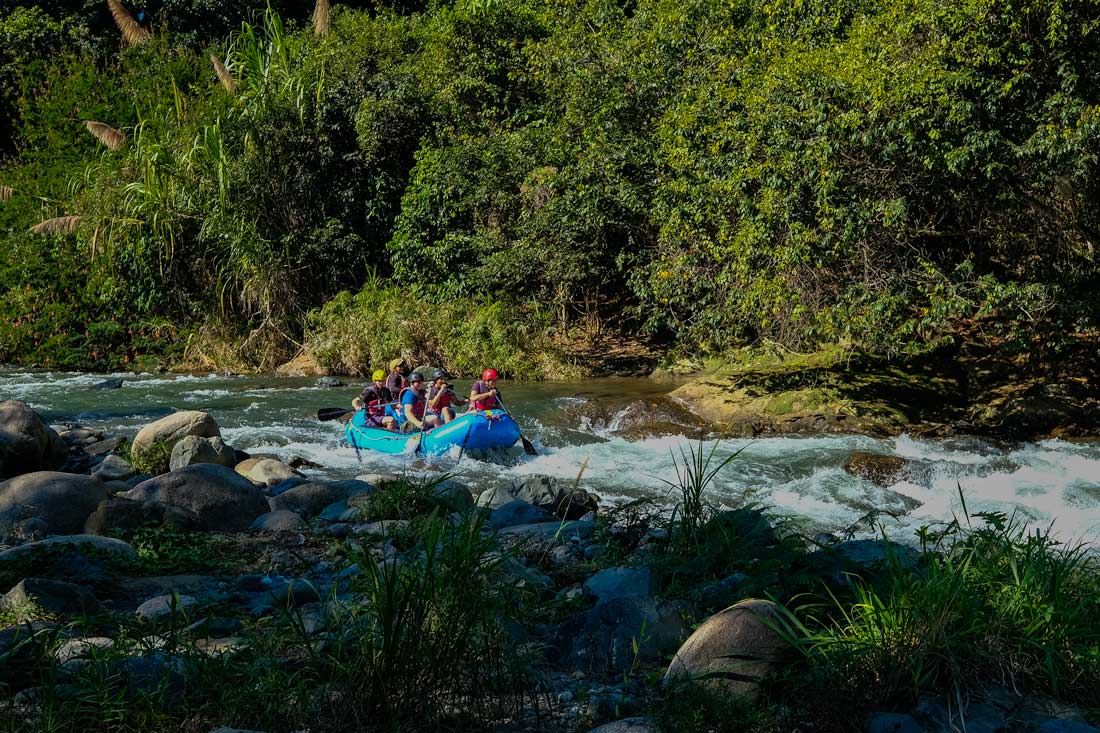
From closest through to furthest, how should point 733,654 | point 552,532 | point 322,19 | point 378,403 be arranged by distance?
point 733,654 → point 552,532 → point 378,403 → point 322,19

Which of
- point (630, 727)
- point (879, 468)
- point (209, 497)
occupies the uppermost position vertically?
point (630, 727)

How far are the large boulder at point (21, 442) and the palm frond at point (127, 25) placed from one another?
65.2 ft

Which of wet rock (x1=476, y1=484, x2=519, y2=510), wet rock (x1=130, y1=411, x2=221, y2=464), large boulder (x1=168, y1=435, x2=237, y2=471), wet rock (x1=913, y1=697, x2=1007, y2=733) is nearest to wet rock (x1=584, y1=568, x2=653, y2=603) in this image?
wet rock (x1=913, y1=697, x2=1007, y2=733)

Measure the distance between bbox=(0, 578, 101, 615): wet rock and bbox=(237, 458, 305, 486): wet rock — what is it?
4.57m

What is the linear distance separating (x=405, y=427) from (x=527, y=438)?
1.64 meters

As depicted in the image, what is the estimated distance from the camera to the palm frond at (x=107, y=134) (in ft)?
71.8

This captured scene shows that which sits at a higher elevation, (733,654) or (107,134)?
(107,134)

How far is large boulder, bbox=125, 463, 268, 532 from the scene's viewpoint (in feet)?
22.0

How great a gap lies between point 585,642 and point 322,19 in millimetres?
22410

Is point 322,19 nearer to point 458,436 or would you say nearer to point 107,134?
point 107,134

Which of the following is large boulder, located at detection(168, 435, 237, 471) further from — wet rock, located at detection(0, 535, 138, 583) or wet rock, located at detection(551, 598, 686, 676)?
wet rock, located at detection(551, 598, 686, 676)

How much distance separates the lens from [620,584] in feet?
15.4

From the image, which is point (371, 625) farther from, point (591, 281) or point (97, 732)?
point (591, 281)

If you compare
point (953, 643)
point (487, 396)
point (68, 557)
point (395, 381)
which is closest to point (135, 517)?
point (68, 557)
